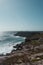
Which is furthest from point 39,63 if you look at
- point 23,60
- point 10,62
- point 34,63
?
point 10,62

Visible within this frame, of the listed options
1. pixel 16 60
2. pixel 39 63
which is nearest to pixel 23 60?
pixel 16 60

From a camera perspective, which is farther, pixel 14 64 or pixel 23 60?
pixel 23 60

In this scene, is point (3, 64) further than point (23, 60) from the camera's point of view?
No

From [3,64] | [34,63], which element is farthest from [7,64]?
[34,63]

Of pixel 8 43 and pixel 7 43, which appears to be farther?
pixel 8 43

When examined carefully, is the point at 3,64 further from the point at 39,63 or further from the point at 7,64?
the point at 39,63

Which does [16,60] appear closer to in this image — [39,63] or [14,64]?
[14,64]

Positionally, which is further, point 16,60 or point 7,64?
point 16,60
